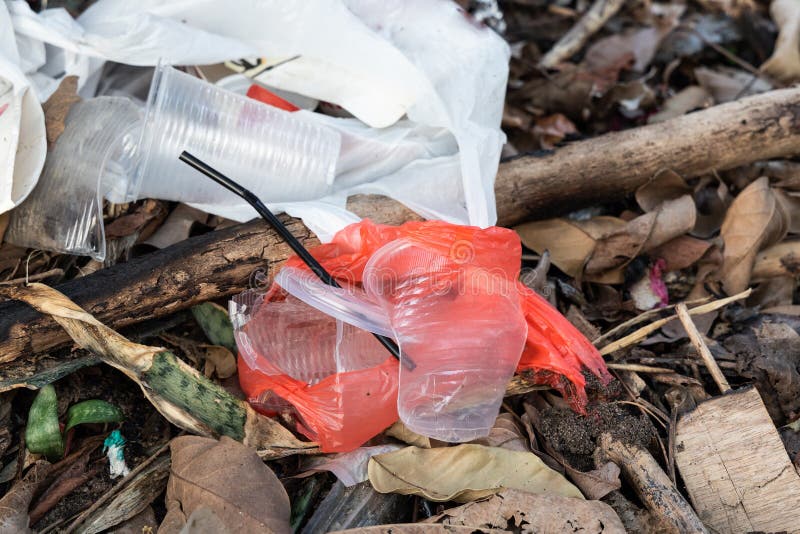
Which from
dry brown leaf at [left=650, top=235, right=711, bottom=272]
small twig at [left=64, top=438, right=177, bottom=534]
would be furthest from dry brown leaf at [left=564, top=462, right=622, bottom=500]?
small twig at [left=64, top=438, right=177, bottom=534]

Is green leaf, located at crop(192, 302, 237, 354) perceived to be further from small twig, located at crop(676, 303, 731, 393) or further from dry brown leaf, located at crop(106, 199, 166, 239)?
small twig, located at crop(676, 303, 731, 393)

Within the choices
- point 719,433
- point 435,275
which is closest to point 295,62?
point 435,275

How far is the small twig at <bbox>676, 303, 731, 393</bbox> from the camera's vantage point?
150 centimetres

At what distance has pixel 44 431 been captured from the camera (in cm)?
139

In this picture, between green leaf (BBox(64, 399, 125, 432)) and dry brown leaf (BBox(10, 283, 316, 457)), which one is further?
green leaf (BBox(64, 399, 125, 432))

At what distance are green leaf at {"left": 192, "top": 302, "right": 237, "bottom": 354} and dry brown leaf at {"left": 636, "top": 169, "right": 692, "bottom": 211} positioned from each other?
110cm

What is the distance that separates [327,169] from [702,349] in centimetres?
96

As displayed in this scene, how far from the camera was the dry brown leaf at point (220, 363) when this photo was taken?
1.55 meters

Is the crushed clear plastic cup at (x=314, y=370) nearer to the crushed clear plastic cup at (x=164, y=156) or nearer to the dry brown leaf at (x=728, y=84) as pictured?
the crushed clear plastic cup at (x=164, y=156)

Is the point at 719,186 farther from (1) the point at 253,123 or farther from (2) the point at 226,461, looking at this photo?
(2) the point at 226,461

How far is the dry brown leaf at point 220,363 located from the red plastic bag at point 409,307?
61 millimetres

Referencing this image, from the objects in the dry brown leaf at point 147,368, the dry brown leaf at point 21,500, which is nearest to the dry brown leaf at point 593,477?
the dry brown leaf at point 147,368

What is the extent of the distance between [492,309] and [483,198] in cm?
33

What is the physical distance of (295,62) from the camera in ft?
5.89
